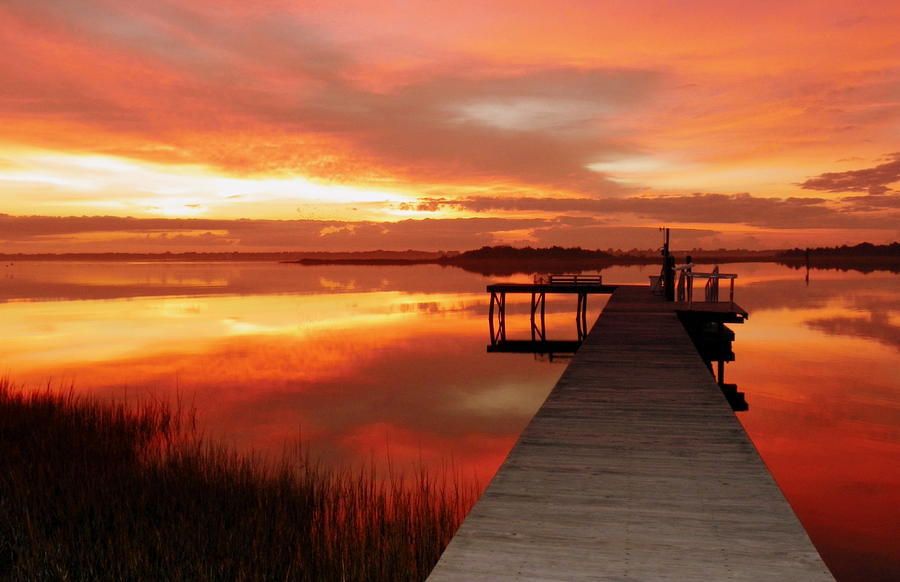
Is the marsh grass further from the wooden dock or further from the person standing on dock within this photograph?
the person standing on dock

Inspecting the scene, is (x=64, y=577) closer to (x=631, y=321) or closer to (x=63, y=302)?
(x=631, y=321)

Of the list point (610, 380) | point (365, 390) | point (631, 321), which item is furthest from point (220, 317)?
point (610, 380)

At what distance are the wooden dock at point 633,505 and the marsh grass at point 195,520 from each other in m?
1.79

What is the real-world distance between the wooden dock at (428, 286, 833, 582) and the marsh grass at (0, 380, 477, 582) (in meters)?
1.79

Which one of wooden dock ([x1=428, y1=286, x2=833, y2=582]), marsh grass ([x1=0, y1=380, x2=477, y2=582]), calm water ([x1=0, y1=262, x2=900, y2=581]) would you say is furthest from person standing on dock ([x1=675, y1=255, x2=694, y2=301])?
marsh grass ([x1=0, y1=380, x2=477, y2=582])

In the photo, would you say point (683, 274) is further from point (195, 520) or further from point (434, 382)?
point (195, 520)

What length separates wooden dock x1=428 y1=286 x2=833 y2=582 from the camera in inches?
168

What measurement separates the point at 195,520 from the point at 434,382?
1340 centimetres

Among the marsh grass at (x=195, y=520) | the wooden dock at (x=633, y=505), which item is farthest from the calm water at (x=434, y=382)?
the wooden dock at (x=633, y=505)

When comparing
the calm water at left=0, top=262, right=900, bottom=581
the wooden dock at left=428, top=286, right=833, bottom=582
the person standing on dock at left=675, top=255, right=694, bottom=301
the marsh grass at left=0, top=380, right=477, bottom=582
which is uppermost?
the person standing on dock at left=675, top=255, right=694, bottom=301

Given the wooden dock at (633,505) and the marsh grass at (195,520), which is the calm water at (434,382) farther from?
the wooden dock at (633,505)

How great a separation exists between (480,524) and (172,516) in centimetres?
495

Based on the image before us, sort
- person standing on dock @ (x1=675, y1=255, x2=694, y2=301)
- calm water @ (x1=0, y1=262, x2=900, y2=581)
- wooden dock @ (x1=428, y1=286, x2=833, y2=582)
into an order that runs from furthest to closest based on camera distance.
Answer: person standing on dock @ (x1=675, y1=255, x2=694, y2=301), calm water @ (x1=0, y1=262, x2=900, y2=581), wooden dock @ (x1=428, y1=286, x2=833, y2=582)

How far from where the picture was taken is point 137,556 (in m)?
6.62
